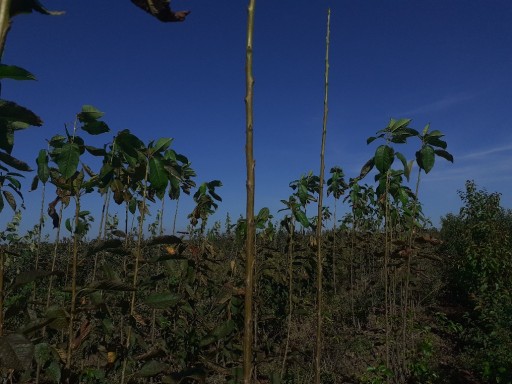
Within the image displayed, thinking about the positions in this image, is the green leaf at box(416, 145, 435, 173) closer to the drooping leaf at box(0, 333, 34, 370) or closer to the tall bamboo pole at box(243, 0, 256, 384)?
the tall bamboo pole at box(243, 0, 256, 384)

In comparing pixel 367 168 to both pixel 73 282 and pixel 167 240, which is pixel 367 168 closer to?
pixel 167 240

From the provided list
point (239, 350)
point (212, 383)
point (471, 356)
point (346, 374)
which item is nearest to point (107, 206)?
point (239, 350)

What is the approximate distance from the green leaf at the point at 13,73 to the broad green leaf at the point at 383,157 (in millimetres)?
3176

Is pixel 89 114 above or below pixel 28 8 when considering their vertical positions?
above

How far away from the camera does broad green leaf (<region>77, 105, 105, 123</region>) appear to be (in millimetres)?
1734

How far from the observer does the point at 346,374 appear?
501 centimetres

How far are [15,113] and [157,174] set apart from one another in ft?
4.05

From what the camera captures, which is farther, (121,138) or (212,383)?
(212,383)

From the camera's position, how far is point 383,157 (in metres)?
3.54

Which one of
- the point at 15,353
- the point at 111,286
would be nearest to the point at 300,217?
the point at 111,286

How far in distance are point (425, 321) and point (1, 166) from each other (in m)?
8.39

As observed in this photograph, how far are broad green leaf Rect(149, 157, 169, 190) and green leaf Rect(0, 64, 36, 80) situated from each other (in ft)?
4.24

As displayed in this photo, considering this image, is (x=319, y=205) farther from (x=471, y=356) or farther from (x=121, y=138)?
(x=471, y=356)

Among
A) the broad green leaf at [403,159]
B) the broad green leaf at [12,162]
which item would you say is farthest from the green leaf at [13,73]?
the broad green leaf at [403,159]
